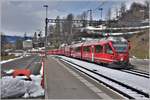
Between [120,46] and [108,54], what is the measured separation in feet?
4.59

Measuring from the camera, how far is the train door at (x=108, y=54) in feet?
125

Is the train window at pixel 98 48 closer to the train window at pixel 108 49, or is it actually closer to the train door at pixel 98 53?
the train door at pixel 98 53

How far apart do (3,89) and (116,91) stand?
5.32 m

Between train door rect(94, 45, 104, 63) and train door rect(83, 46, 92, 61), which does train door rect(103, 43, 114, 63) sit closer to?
train door rect(94, 45, 104, 63)

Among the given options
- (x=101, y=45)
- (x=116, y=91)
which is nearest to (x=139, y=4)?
(x=101, y=45)

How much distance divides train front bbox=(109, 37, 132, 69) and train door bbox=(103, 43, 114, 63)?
406 mm

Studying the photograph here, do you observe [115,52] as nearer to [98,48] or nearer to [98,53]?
[98,53]

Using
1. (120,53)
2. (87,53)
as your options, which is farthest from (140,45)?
(120,53)

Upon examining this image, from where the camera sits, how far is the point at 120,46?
38.5 metres

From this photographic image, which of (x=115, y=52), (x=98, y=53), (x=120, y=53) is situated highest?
(x=115, y=52)

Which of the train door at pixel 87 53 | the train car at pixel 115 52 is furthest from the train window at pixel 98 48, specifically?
the train door at pixel 87 53

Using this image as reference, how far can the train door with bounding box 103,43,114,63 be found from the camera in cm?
3817

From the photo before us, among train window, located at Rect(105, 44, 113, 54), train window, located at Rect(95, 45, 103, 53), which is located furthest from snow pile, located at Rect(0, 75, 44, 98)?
train window, located at Rect(95, 45, 103, 53)

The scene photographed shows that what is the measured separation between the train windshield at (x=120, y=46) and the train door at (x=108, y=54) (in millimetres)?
571
